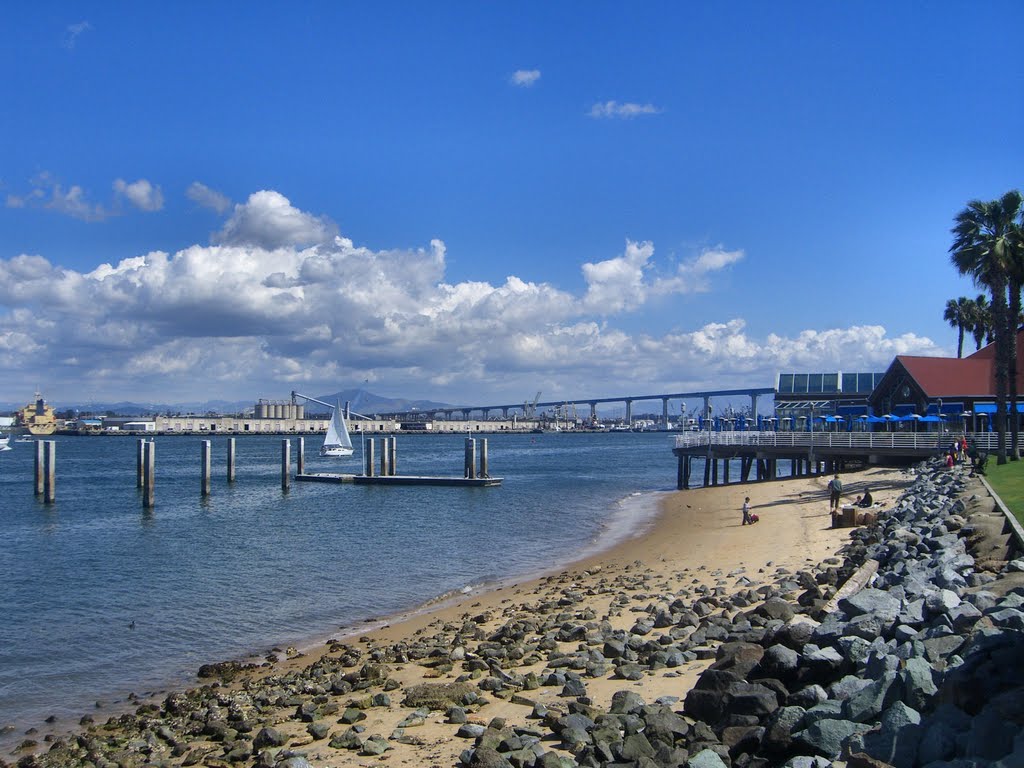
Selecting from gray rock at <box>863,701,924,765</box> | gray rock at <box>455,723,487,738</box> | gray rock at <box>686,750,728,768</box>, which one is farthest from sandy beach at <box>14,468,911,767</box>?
gray rock at <box>863,701,924,765</box>

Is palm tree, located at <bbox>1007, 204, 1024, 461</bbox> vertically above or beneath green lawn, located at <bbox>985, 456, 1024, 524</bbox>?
above

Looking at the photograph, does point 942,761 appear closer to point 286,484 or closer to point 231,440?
point 286,484

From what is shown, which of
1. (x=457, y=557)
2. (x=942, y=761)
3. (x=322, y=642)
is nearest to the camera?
(x=942, y=761)

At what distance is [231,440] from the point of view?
62.0m

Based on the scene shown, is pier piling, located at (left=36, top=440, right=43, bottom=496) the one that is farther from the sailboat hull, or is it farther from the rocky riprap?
the rocky riprap

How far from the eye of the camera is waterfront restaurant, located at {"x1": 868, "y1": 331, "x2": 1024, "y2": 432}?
50938 mm

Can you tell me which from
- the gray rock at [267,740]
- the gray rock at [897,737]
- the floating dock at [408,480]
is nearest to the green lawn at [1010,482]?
the gray rock at [897,737]

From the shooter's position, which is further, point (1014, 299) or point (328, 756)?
point (1014, 299)

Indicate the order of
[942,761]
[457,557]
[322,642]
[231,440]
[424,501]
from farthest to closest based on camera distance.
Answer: [231,440] → [424,501] → [457,557] → [322,642] → [942,761]

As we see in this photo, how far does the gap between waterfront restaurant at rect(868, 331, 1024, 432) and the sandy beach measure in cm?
1543

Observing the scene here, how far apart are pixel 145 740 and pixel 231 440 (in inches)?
2059

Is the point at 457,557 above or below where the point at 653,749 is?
below

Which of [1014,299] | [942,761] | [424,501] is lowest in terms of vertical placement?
[424,501]

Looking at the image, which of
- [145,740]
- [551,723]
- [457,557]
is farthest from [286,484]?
[551,723]
